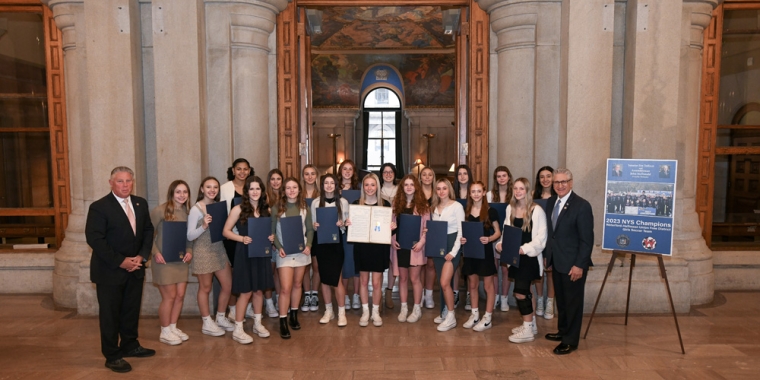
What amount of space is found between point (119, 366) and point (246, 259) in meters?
1.50

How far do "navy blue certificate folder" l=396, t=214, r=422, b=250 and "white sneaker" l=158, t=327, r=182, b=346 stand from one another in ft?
Answer: 8.46

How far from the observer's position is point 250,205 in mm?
5844

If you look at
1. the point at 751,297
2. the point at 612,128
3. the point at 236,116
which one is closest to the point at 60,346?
the point at 236,116

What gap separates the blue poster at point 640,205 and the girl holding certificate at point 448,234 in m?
1.56

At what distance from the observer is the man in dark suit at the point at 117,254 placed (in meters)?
5.05

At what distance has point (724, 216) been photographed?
8500 millimetres

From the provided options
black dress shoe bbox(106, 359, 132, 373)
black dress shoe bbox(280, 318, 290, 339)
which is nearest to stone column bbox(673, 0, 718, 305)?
black dress shoe bbox(280, 318, 290, 339)

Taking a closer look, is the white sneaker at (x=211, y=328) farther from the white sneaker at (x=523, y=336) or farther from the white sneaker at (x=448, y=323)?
the white sneaker at (x=523, y=336)

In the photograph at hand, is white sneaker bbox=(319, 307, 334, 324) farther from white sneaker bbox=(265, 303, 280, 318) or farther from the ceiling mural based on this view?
the ceiling mural

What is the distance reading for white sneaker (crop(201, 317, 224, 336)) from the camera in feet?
19.9

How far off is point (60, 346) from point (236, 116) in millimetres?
3536

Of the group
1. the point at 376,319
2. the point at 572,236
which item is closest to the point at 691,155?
the point at 572,236

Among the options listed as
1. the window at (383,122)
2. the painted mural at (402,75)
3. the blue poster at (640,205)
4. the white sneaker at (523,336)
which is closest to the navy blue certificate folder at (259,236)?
the white sneaker at (523,336)

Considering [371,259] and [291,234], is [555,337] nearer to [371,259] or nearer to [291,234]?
[371,259]
